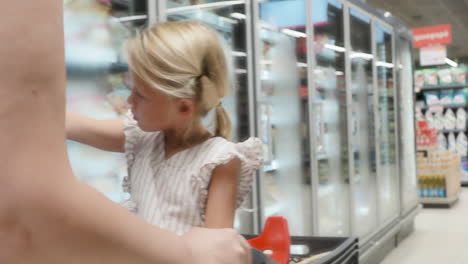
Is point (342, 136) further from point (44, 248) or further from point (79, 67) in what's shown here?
point (44, 248)

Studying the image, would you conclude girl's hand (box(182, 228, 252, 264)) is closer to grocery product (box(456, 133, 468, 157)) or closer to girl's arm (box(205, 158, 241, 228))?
girl's arm (box(205, 158, 241, 228))

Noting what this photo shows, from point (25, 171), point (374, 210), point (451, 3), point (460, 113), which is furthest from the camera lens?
point (460, 113)

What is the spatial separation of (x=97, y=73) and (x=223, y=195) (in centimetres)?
132

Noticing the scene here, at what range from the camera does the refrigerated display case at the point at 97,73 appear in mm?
1950

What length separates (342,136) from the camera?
456 centimetres

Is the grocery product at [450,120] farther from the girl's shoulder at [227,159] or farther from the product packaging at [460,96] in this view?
the girl's shoulder at [227,159]

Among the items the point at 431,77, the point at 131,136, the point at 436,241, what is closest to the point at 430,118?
the point at 431,77

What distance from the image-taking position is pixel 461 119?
1045 centimetres

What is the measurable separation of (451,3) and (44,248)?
35.2 feet

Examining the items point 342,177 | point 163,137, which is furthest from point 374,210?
point 163,137

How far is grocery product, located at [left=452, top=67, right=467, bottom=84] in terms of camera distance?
1051 centimetres

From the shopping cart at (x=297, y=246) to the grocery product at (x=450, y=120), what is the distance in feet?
33.9

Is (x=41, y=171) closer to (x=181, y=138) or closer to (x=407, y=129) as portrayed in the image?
(x=181, y=138)

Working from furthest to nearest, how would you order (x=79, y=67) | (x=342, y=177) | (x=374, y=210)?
(x=374, y=210)
(x=342, y=177)
(x=79, y=67)
